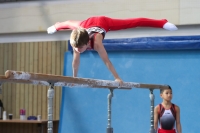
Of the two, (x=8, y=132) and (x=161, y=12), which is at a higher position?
(x=161, y=12)

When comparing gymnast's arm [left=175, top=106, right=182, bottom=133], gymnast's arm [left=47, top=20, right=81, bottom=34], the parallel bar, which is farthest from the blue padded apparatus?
the parallel bar

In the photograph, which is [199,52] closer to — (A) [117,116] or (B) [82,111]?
(A) [117,116]

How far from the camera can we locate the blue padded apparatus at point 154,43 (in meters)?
8.01

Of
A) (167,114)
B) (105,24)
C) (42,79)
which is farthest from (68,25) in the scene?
(42,79)

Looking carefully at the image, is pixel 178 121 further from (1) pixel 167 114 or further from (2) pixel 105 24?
(2) pixel 105 24

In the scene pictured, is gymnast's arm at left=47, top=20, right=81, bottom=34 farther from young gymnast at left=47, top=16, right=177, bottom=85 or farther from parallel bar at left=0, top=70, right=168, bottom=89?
parallel bar at left=0, top=70, right=168, bottom=89

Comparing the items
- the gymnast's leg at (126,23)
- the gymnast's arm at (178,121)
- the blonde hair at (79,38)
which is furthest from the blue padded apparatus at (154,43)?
the blonde hair at (79,38)

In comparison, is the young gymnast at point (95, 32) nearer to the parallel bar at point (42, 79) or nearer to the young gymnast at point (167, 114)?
the parallel bar at point (42, 79)

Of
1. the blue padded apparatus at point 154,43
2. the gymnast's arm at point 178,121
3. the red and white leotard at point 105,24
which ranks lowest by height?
the gymnast's arm at point 178,121

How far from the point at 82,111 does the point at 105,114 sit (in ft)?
1.56

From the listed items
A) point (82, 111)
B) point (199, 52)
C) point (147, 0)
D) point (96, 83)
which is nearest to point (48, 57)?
point (82, 111)

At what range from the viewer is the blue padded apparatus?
8008 mm

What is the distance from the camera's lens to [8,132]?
10141mm

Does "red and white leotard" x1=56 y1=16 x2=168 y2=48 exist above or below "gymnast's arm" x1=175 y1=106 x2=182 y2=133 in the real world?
above
